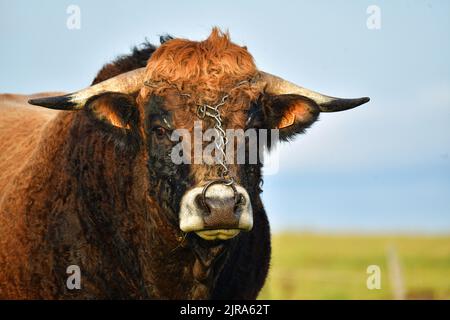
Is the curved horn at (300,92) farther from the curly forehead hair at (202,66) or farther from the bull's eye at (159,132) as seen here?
the bull's eye at (159,132)

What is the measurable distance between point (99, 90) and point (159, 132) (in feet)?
2.24

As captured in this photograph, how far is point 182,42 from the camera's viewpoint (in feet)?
22.4

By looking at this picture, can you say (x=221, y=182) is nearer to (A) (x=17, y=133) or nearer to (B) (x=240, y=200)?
(B) (x=240, y=200)

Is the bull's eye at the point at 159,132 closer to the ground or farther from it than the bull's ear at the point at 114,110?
closer to the ground

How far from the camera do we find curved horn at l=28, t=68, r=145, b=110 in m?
6.44

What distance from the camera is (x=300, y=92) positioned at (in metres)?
6.95

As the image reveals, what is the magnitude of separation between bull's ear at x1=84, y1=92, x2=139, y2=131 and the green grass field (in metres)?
2.41

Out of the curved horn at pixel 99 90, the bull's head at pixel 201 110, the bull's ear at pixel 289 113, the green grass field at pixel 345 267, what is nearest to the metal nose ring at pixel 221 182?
the bull's head at pixel 201 110

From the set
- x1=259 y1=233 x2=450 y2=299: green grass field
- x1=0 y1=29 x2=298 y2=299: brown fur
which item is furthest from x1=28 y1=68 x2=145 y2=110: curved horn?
x1=259 y1=233 x2=450 y2=299: green grass field

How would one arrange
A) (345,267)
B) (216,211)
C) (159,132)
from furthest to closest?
(345,267), (159,132), (216,211)

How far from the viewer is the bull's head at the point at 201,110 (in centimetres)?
573

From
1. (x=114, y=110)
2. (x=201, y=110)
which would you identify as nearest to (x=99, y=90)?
(x=114, y=110)

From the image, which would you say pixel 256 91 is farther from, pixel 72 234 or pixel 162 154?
pixel 72 234
